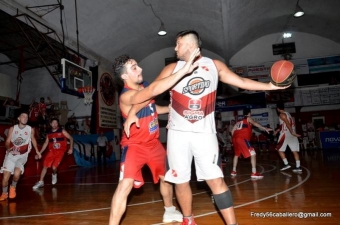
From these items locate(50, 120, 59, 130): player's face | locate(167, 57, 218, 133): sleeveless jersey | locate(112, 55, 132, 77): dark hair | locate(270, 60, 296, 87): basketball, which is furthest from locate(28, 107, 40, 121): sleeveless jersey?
locate(270, 60, 296, 87): basketball

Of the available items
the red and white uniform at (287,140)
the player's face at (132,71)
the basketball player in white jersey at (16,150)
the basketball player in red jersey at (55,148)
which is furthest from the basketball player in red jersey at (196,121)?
the basketball player in red jersey at (55,148)

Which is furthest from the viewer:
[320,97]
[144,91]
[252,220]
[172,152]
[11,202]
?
[320,97]

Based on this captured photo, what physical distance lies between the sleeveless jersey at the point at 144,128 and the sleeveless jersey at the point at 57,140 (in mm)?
4629

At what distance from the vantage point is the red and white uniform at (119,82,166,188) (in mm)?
2467

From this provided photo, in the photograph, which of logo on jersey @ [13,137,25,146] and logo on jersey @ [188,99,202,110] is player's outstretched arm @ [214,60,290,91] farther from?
logo on jersey @ [13,137,25,146]

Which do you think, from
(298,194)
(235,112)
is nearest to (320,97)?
(235,112)

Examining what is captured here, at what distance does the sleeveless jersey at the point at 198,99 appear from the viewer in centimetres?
223

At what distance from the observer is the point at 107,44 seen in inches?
519

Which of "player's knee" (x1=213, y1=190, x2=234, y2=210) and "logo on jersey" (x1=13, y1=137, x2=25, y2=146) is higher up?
"logo on jersey" (x1=13, y1=137, x2=25, y2=146)

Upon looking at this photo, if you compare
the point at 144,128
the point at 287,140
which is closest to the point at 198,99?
the point at 144,128

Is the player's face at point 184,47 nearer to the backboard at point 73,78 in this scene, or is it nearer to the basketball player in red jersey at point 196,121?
the basketball player in red jersey at point 196,121

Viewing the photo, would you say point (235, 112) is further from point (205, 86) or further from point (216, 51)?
point (205, 86)

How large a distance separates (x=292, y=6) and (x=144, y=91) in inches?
516

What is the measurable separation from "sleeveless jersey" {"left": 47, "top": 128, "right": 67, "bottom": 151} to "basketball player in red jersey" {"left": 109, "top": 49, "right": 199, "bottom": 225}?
4.62 meters
